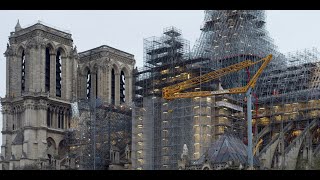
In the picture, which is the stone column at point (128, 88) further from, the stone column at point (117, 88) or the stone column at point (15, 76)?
the stone column at point (15, 76)

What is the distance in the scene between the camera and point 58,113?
111438 millimetres

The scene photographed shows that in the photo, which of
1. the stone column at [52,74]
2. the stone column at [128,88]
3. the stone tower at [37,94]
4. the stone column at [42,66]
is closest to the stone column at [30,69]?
the stone tower at [37,94]

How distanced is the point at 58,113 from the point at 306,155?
4893cm

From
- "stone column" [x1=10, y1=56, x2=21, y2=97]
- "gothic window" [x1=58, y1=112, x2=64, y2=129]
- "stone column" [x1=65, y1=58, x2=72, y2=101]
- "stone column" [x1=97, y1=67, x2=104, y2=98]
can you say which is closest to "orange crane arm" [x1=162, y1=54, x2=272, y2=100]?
"stone column" [x1=65, y1=58, x2=72, y2=101]

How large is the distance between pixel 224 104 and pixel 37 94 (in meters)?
33.6

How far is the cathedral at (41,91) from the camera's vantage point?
106 meters

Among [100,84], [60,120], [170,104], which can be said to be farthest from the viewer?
[100,84]

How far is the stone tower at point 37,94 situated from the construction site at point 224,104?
1598 centimetres

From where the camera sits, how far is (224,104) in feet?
293

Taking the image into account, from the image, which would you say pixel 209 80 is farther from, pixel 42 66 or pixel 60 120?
pixel 60 120

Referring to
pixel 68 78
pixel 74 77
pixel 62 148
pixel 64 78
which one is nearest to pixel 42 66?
pixel 64 78
